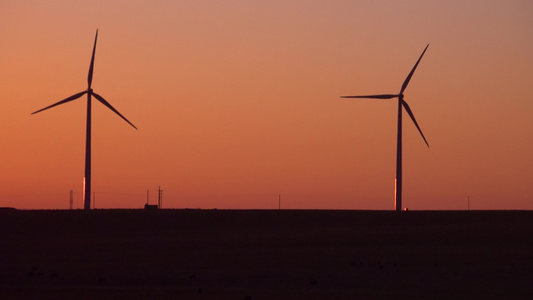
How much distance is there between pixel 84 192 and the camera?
278 feet
